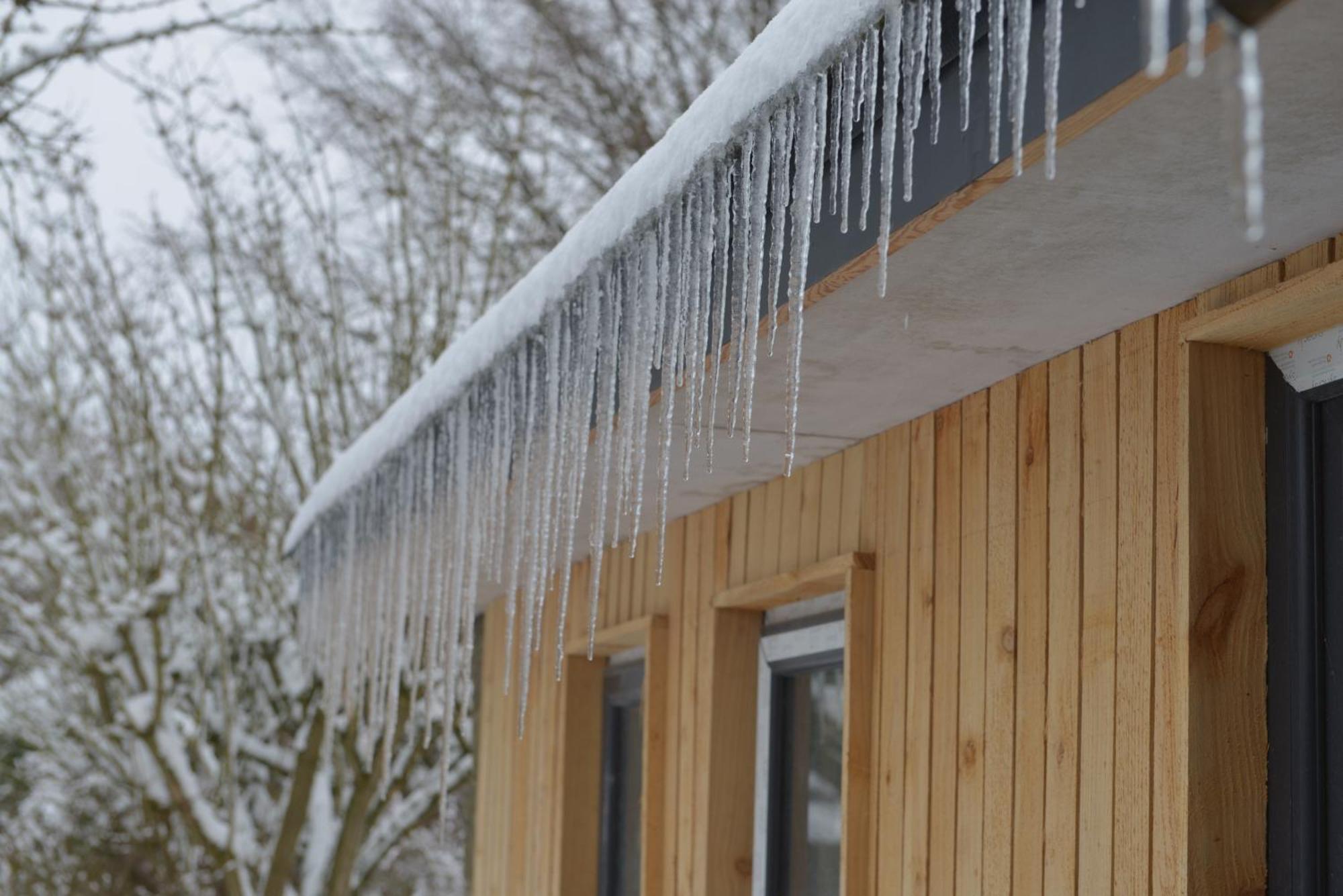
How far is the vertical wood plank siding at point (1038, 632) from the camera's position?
2158 millimetres

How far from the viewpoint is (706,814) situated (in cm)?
385

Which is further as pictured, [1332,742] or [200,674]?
[200,674]

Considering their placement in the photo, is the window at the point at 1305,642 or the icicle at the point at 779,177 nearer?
the icicle at the point at 779,177

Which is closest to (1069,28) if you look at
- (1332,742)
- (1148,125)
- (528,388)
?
(1148,125)

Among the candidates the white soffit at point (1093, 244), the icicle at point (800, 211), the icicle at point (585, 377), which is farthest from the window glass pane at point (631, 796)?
the icicle at point (800, 211)

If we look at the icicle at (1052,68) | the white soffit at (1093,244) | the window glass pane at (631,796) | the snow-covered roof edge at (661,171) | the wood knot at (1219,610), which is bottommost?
the window glass pane at (631,796)

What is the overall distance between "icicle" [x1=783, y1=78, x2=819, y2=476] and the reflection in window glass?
1.57m

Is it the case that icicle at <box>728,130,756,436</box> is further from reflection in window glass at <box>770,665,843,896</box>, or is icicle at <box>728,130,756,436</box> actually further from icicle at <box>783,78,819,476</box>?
reflection in window glass at <box>770,665,843,896</box>

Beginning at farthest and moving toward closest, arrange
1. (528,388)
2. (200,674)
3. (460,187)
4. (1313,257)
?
1. (460,187)
2. (200,674)
3. (528,388)
4. (1313,257)

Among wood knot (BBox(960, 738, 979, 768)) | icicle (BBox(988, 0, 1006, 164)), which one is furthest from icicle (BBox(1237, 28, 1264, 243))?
wood knot (BBox(960, 738, 979, 768))

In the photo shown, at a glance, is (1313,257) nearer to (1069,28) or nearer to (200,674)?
(1069,28)

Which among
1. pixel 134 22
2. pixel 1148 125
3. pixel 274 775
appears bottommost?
pixel 274 775

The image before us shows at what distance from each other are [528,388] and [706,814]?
1.34 m

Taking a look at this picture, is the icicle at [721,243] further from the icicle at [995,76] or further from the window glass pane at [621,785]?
the window glass pane at [621,785]
